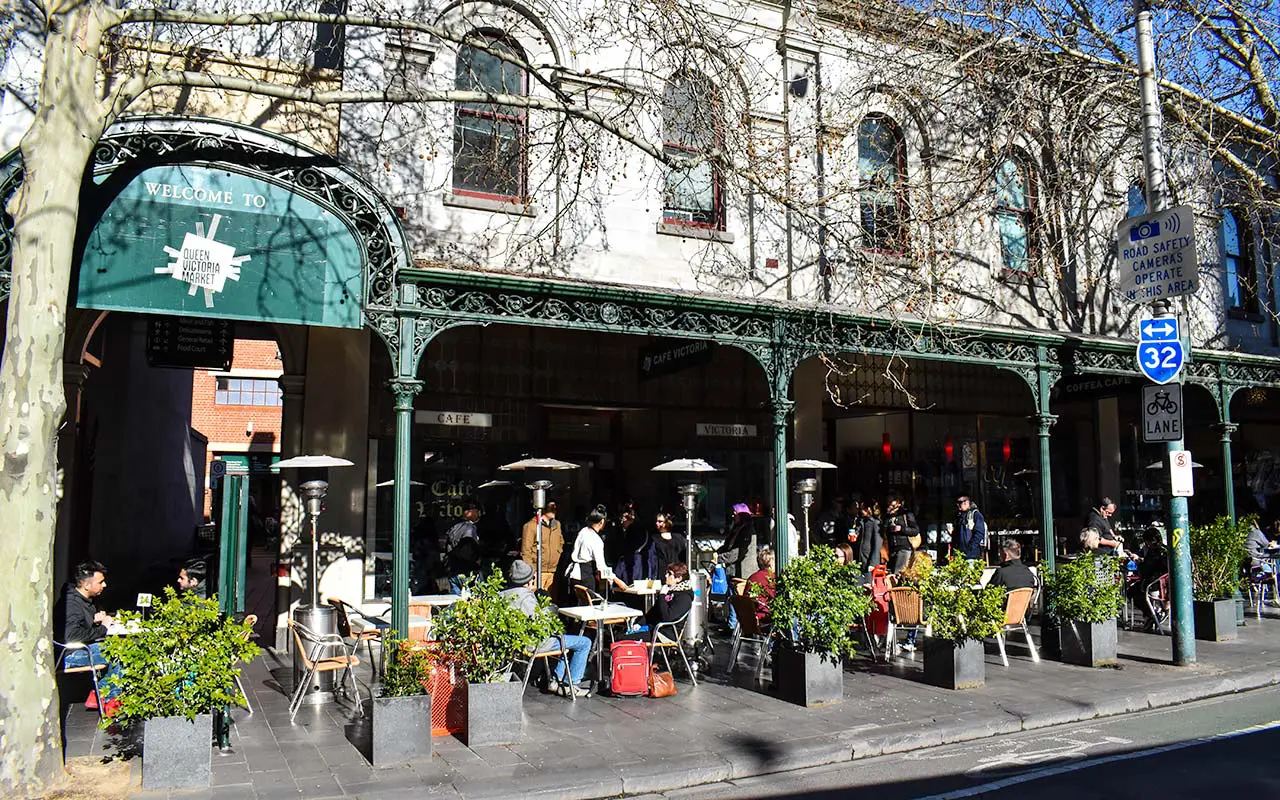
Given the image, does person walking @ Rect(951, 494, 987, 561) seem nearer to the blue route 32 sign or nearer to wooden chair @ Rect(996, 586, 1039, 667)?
wooden chair @ Rect(996, 586, 1039, 667)

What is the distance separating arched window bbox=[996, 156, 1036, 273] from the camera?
50.6 ft

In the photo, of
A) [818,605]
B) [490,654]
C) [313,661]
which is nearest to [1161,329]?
[818,605]

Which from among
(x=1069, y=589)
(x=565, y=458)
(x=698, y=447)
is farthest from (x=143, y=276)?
(x=1069, y=589)

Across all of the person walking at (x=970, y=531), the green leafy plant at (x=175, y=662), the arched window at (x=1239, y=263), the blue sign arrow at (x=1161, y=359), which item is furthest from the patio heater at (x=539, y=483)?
the arched window at (x=1239, y=263)

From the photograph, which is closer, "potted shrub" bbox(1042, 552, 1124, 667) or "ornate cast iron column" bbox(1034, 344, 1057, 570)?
"potted shrub" bbox(1042, 552, 1124, 667)

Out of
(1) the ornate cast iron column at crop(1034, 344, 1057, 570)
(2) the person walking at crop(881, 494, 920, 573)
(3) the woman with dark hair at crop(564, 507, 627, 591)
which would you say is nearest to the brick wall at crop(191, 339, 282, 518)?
(3) the woman with dark hair at crop(564, 507, 627, 591)

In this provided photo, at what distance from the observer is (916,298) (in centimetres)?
1373

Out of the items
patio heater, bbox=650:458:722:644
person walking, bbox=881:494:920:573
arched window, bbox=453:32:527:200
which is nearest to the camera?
patio heater, bbox=650:458:722:644

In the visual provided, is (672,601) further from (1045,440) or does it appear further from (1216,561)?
(1216,561)

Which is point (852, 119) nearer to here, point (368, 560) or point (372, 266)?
point (372, 266)

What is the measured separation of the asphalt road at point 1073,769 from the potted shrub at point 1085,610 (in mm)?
2403

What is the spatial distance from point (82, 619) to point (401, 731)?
3521 mm

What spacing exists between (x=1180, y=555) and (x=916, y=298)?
4.73 m

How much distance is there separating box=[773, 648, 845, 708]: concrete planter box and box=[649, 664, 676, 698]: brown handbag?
1.10 meters
